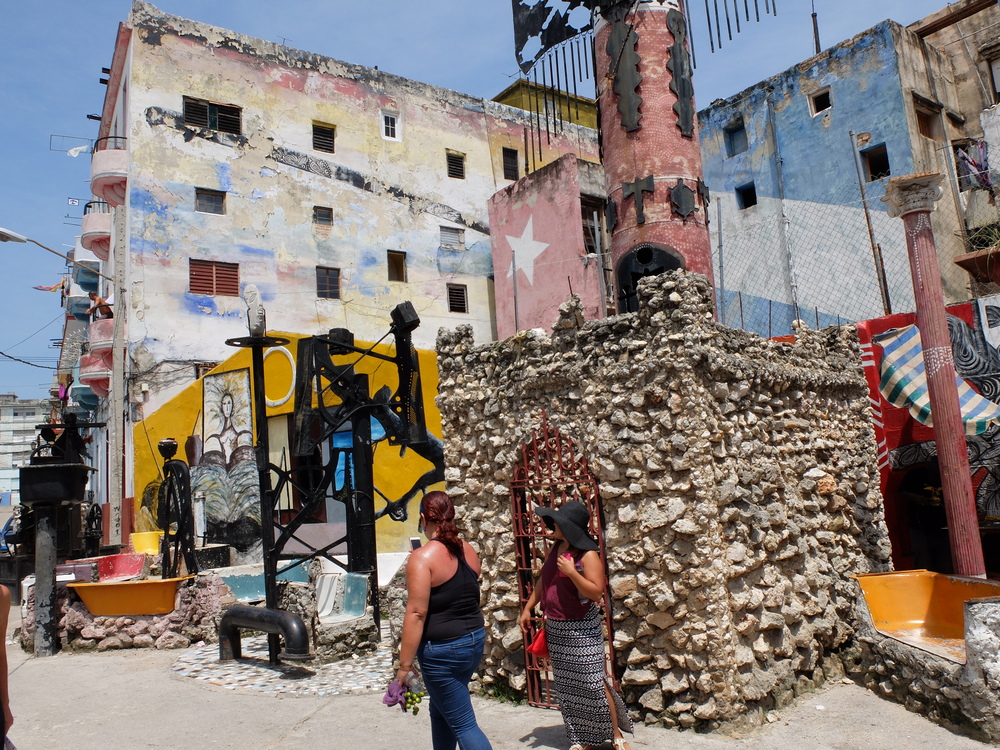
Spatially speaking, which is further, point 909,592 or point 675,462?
point 909,592

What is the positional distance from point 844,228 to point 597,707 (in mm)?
15128

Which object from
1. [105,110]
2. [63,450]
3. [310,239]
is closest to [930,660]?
[63,450]

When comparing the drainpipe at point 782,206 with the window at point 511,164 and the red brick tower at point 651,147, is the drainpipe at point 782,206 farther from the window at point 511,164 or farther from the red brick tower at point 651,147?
the window at point 511,164

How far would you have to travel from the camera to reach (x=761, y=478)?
6648 millimetres

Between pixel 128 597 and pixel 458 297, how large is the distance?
54.8 feet

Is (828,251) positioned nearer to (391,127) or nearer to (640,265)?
(640,265)

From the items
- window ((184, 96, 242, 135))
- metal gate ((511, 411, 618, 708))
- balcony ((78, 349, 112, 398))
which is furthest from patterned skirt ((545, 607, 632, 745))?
window ((184, 96, 242, 135))

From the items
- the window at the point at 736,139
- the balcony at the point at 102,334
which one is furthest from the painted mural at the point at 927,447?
the balcony at the point at 102,334

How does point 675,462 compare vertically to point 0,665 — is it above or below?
above

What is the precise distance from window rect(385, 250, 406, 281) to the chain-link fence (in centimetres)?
1023

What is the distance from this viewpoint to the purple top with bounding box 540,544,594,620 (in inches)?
203

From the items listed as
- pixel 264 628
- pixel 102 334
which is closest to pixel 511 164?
pixel 102 334

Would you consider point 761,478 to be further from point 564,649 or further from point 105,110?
point 105,110

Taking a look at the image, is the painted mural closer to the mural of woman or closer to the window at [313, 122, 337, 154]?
the mural of woman
